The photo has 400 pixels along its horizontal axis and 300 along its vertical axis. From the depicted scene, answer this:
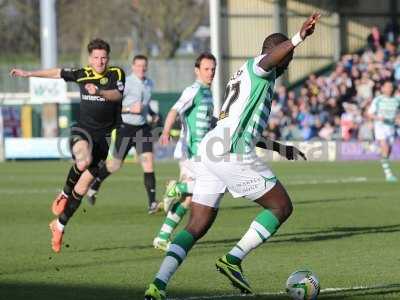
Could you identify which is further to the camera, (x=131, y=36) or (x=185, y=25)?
(x=131, y=36)

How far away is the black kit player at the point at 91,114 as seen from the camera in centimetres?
1335

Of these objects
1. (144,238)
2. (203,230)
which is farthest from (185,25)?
(203,230)

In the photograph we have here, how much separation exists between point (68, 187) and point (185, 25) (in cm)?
5598

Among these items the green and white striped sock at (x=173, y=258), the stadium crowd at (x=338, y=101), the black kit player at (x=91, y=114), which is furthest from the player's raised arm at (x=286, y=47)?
the stadium crowd at (x=338, y=101)

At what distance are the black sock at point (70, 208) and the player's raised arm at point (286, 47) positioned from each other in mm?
4492

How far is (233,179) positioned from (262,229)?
513 millimetres

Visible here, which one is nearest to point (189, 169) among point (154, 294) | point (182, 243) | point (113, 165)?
point (113, 165)

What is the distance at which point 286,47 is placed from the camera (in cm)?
902

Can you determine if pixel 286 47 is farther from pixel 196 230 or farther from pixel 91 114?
pixel 91 114

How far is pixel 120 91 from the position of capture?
1362 centimetres

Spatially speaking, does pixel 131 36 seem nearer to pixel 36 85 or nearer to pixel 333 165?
pixel 36 85

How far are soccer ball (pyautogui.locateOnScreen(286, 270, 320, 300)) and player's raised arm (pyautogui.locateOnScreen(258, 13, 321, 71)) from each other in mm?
1667

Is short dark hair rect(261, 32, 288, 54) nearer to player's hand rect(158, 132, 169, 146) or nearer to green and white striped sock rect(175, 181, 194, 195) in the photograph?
green and white striped sock rect(175, 181, 194, 195)

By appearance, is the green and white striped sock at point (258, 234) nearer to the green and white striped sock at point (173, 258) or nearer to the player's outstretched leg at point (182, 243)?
the player's outstretched leg at point (182, 243)
